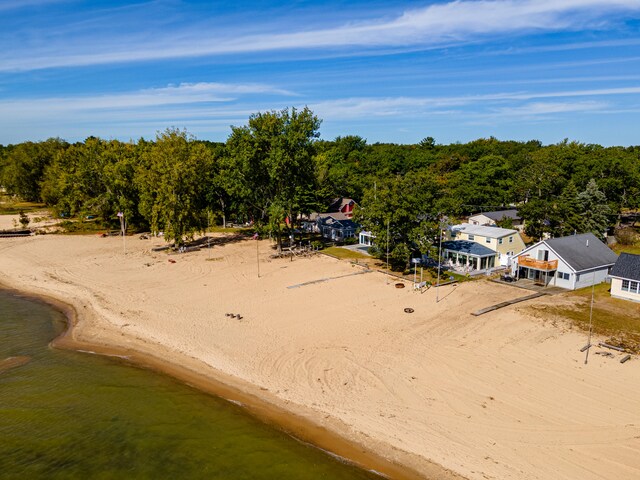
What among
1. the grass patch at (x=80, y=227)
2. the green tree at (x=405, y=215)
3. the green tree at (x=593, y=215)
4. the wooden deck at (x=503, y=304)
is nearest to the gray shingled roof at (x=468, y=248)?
the green tree at (x=405, y=215)

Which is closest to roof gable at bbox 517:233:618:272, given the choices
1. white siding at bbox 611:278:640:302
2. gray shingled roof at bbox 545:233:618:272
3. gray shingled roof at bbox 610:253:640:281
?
gray shingled roof at bbox 545:233:618:272

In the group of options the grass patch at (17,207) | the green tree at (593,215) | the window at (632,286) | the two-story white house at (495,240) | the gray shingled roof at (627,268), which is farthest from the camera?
the grass patch at (17,207)

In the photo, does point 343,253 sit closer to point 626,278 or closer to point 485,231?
point 485,231

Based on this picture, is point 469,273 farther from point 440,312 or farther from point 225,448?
point 225,448

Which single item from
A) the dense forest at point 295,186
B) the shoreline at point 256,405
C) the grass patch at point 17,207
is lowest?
the shoreline at point 256,405

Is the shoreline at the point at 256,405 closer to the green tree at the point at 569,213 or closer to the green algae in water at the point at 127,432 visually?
the green algae in water at the point at 127,432

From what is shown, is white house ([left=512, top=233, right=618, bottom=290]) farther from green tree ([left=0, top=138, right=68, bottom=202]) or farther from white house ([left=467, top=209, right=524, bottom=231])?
green tree ([left=0, top=138, right=68, bottom=202])

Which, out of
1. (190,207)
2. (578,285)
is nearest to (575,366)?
(578,285)

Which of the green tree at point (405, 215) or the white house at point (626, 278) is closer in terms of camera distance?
the white house at point (626, 278)
